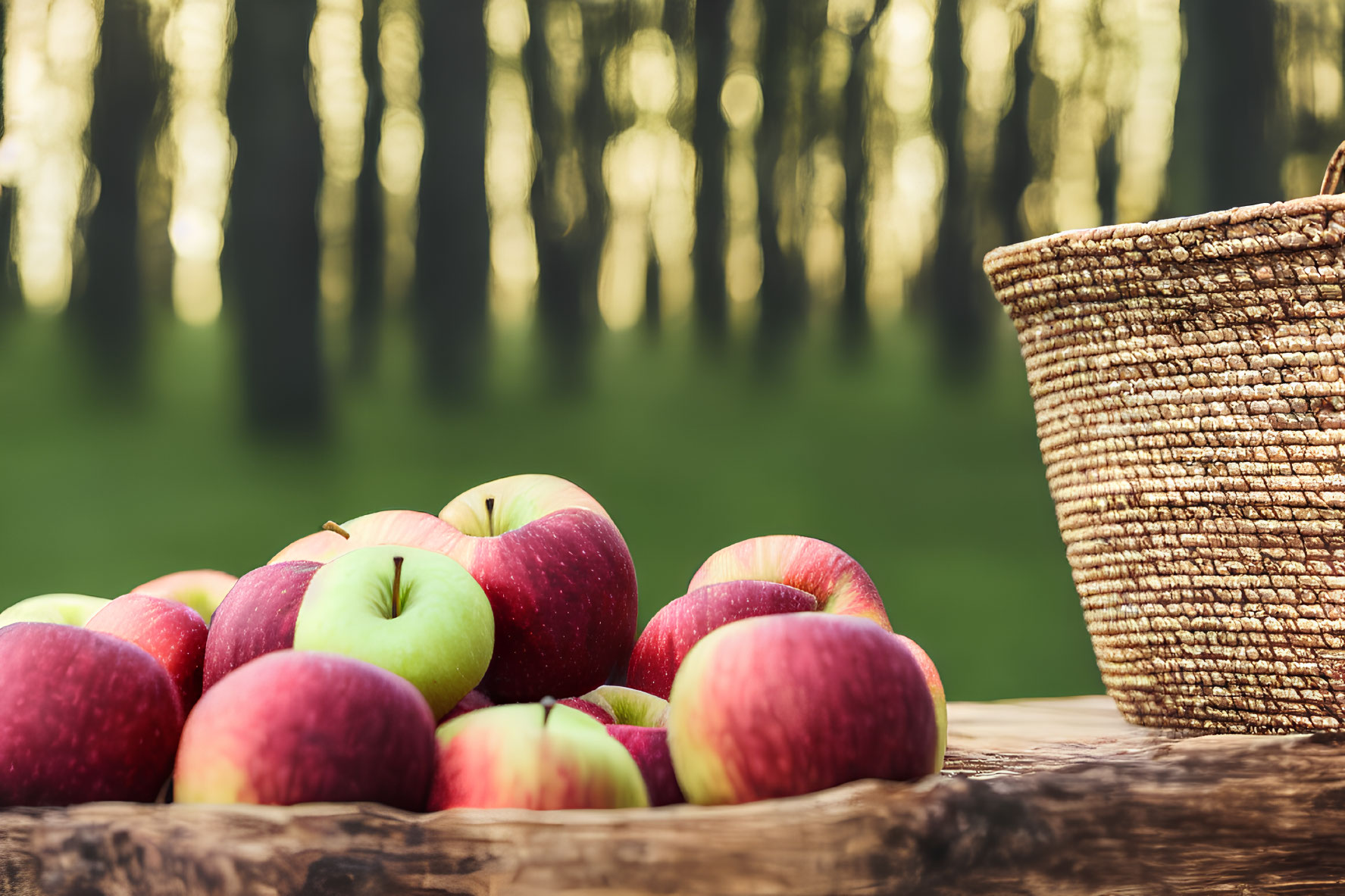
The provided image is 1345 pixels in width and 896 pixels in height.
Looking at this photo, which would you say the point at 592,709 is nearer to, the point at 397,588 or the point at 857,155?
the point at 397,588

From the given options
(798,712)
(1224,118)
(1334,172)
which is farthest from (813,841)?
(1224,118)

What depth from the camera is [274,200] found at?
71.4 inches

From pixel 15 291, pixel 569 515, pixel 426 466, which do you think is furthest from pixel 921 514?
pixel 15 291

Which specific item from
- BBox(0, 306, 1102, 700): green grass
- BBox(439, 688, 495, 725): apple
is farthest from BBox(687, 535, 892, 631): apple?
Answer: BBox(0, 306, 1102, 700): green grass

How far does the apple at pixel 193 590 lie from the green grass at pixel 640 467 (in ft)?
3.71

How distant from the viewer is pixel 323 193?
1.83 meters

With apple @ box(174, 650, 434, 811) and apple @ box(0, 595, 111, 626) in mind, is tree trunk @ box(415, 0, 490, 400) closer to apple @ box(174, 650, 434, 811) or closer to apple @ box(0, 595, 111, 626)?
apple @ box(0, 595, 111, 626)

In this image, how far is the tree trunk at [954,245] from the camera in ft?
6.42

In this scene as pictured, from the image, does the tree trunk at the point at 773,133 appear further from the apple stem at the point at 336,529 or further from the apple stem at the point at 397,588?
the apple stem at the point at 397,588

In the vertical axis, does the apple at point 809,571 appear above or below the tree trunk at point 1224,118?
below

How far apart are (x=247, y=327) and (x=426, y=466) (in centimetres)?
39

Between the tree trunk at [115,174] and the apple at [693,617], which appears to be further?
the tree trunk at [115,174]

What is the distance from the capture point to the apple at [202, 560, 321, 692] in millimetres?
482

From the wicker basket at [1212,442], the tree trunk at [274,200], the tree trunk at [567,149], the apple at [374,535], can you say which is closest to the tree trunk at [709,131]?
the tree trunk at [567,149]
